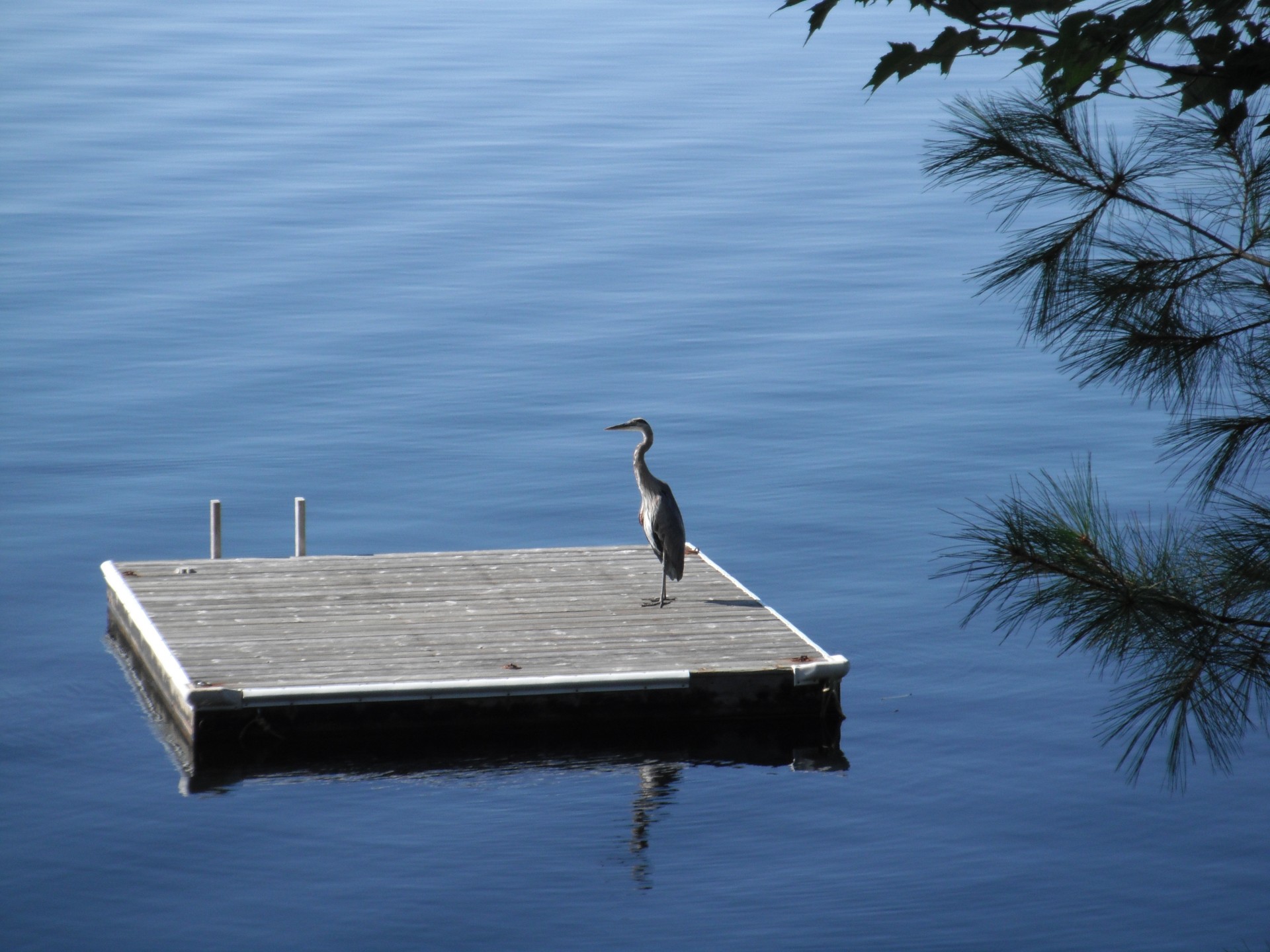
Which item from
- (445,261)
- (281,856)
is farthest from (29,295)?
(281,856)

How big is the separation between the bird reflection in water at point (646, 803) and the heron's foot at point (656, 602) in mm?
1744

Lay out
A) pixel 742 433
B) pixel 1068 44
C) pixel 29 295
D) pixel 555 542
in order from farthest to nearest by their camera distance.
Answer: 1. pixel 29 295
2. pixel 742 433
3. pixel 555 542
4. pixel 1068 44

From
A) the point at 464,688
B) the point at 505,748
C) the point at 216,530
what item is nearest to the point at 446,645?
the point at 464,688

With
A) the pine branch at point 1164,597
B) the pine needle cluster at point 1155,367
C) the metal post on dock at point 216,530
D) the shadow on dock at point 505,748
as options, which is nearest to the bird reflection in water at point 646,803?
the shadow on dock at point 505,748

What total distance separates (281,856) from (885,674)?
189 inches

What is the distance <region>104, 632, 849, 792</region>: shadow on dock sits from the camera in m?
10.1

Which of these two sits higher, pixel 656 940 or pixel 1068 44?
pixel 1068 44

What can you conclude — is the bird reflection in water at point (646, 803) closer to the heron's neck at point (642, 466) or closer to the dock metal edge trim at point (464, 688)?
the dock metal edge trim at point (464, 688)

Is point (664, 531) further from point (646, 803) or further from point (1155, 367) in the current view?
point (1155, 367)

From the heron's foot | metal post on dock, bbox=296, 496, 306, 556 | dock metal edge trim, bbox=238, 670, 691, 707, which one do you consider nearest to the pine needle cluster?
dock metal edge trim, bbox=238, 670, 691, 707

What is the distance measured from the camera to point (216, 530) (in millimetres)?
13203

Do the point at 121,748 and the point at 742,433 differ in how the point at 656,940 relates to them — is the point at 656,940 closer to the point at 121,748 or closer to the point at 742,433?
the point at 121,748

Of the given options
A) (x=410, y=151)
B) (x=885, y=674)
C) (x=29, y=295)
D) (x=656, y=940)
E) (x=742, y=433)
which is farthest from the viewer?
(x=410, y=151)

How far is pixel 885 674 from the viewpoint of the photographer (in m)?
12.1
